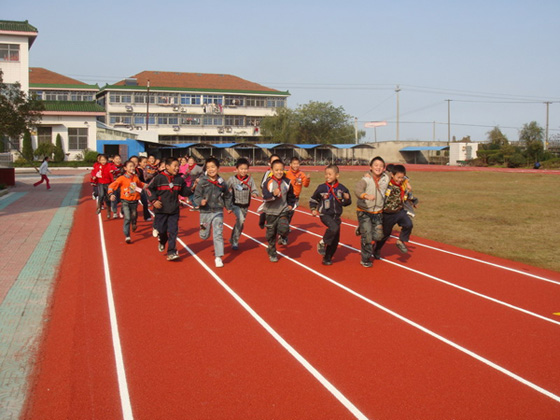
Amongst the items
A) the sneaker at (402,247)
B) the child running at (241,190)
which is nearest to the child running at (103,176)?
the child running at (241,190)

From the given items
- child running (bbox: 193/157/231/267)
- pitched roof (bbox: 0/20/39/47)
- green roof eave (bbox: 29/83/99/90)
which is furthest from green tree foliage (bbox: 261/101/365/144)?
child running (bbox: 193/157/231/267)

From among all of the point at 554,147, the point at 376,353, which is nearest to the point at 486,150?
the point at 554,147

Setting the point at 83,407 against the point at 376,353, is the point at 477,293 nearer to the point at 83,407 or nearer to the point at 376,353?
the point at 376,353

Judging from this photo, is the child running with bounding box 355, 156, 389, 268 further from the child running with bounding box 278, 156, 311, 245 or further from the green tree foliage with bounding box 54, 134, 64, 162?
the green tree foliage with bounding box 54, 134, 64, 162

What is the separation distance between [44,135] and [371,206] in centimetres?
4678

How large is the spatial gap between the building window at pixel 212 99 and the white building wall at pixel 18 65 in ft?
124

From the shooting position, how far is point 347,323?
6352 millimetres

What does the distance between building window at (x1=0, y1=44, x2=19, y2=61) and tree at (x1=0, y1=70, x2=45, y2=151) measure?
1555cm

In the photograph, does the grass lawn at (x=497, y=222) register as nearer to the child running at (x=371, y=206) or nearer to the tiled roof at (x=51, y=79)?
the child running at (x=371, y=206)

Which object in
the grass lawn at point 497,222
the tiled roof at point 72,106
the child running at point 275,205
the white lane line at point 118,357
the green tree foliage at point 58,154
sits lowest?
the white lane line at point 118,357

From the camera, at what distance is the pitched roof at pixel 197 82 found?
257ft

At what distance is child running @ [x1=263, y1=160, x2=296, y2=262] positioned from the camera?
9.60 meters

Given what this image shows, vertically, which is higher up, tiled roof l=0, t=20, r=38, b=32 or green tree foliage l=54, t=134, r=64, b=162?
tiled roof l=0, t=20, r=38, b=32

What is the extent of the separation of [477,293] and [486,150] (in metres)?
58.4
